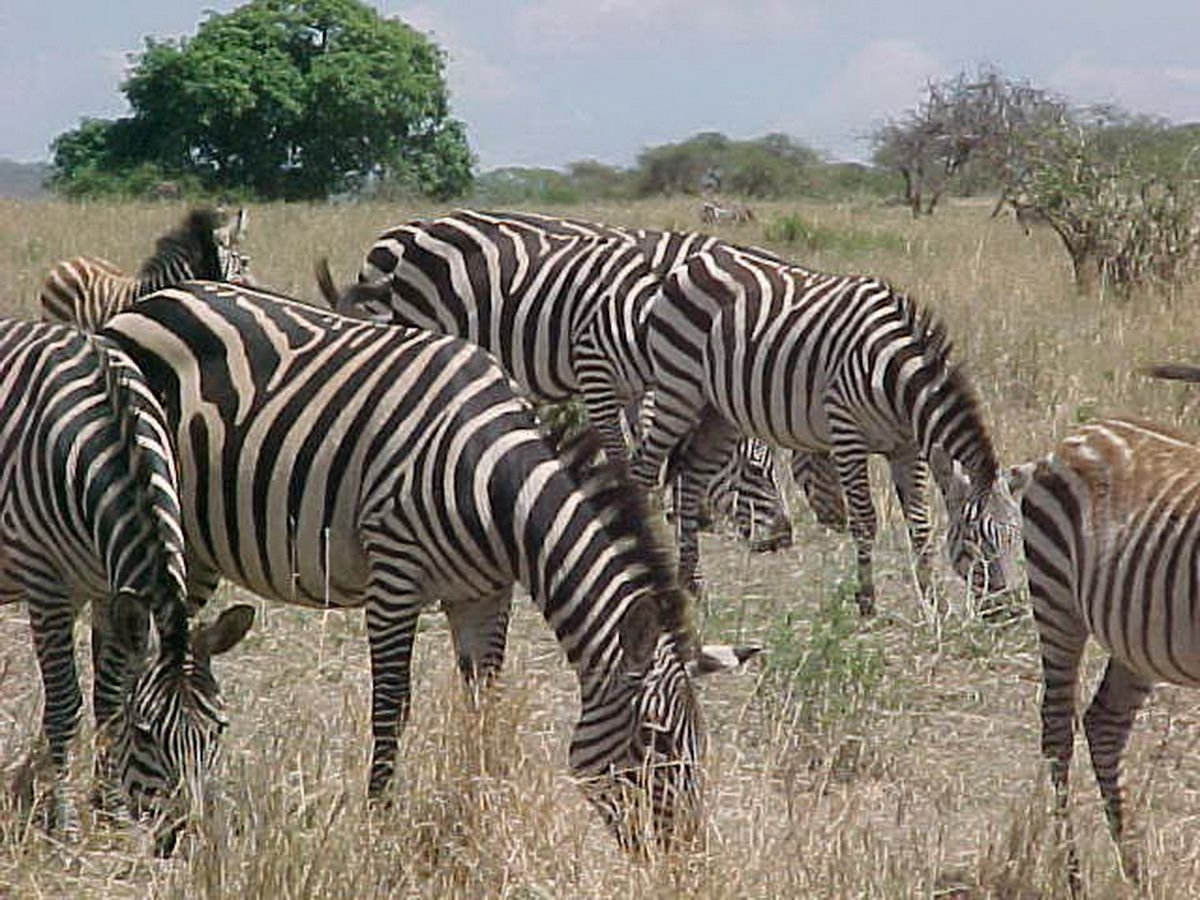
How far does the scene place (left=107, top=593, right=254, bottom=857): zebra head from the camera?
13.5 feet

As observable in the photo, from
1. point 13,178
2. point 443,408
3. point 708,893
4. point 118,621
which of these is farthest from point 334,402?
point 13,178

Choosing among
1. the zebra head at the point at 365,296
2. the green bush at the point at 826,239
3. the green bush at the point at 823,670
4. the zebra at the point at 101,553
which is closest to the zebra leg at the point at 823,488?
the green bush at the point at 823,670

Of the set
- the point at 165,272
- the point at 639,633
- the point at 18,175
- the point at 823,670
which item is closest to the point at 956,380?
the point at 823,670

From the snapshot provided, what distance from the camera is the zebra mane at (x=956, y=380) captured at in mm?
7211

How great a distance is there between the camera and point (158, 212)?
2256 centimetres

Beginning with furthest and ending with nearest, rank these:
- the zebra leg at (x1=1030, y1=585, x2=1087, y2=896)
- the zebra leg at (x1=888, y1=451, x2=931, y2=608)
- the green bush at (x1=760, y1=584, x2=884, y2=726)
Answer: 1. the zebra leg at (x1=888, y1=451, x2=931, y2=608)
2. the green bush at (x1=760, y1=584, x2=884, y2=726)
3. the zebra leg at (x1=1030, y1=585, x2=1087, y2=896)

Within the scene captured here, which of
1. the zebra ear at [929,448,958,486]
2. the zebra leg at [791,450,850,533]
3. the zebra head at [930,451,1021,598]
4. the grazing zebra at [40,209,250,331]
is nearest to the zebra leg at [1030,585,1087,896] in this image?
the zebra head at [930,451,1021,598]

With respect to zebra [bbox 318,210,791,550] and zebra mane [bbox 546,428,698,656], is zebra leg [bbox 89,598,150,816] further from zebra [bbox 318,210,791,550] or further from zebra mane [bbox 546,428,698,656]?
zebra [bbox 318,210,791,550]

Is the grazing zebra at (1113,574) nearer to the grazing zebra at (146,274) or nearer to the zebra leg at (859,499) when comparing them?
the zebra leg at (859,499)

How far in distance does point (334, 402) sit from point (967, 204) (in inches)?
1561

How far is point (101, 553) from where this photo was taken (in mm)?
4688

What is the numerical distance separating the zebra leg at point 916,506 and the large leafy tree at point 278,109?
118ft

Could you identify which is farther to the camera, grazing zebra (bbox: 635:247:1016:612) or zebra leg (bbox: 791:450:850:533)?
zebra leg (bbox: 791:450:850:533)

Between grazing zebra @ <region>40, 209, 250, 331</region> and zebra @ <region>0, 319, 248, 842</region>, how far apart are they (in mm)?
3665
